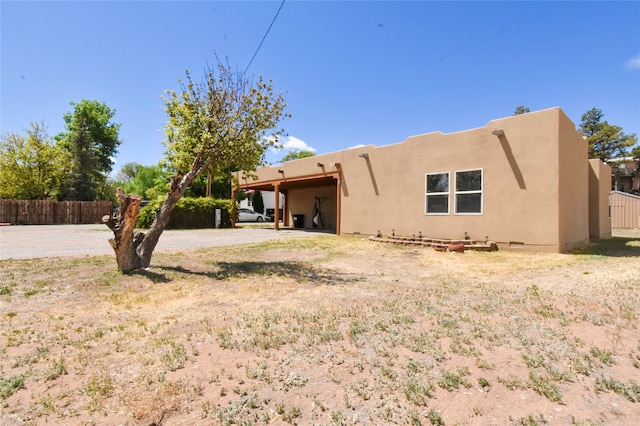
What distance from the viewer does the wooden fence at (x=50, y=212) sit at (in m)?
21.7

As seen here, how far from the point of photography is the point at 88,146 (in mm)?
27500

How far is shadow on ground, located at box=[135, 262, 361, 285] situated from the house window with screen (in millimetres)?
5848

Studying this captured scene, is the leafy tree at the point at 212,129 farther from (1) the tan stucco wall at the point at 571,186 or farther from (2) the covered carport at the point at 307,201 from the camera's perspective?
(2) the covered carport at the point at 307,201

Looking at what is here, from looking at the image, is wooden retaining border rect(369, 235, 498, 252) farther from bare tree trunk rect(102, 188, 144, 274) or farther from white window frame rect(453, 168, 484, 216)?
bare tree trunk rect(102, 188, 144, 274)

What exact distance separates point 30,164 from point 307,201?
22914 mm

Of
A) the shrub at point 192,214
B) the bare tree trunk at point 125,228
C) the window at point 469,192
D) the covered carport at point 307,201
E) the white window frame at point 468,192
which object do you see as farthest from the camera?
the covered carport at point 307,201

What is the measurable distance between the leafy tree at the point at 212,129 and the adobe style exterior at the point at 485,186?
1.05 meters

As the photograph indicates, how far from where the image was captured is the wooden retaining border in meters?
9.60

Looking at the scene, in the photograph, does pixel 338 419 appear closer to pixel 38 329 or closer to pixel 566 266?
pixel 38 329

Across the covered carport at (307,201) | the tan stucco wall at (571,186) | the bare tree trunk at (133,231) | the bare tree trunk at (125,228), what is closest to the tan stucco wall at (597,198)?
the tan stucco wall at (571,186)

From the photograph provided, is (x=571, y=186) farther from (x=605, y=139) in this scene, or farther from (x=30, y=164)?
(x=30, y=164)

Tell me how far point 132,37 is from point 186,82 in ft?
12.3

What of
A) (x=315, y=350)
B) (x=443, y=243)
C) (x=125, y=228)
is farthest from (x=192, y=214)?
(x=315, y=350)

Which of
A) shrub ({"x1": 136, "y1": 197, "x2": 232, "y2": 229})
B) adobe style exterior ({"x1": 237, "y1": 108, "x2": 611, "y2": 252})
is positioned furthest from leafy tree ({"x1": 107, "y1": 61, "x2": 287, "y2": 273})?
shrub ({"x1": 136, "y1": 197, "x2": 232, "y2": 229})
